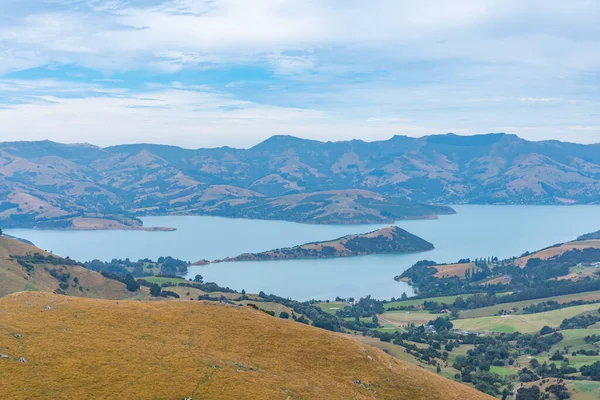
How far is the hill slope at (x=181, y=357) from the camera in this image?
4181cm

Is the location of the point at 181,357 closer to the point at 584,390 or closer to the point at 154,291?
the point at 584,390

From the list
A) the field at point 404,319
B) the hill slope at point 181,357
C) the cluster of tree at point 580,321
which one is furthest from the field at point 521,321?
the hill slope at point 181,357

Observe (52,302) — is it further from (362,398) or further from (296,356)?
(362,398)

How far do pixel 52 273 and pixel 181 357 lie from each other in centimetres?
11199

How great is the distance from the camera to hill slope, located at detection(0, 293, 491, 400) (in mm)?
41812

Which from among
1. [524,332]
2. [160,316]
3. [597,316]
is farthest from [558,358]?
[160,316]

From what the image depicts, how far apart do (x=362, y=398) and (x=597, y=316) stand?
15470cm

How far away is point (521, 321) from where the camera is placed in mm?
183875

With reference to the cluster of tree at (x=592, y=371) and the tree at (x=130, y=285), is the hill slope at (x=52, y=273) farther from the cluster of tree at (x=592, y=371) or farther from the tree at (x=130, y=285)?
the cluster of tree at (x=592, y=371)

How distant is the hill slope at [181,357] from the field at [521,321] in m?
123

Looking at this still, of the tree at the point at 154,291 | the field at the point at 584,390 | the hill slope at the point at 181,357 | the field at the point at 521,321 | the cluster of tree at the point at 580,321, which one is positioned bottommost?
the field at the point at 521,321

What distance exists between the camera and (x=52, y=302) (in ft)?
181

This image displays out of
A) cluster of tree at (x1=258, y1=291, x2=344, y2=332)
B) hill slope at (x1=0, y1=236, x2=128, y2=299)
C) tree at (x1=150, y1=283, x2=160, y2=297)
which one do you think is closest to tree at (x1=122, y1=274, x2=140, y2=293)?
hill slope at (x1=0, y1=236, x2=128, y2=299)

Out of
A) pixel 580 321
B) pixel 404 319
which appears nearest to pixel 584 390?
pixel 580 321
